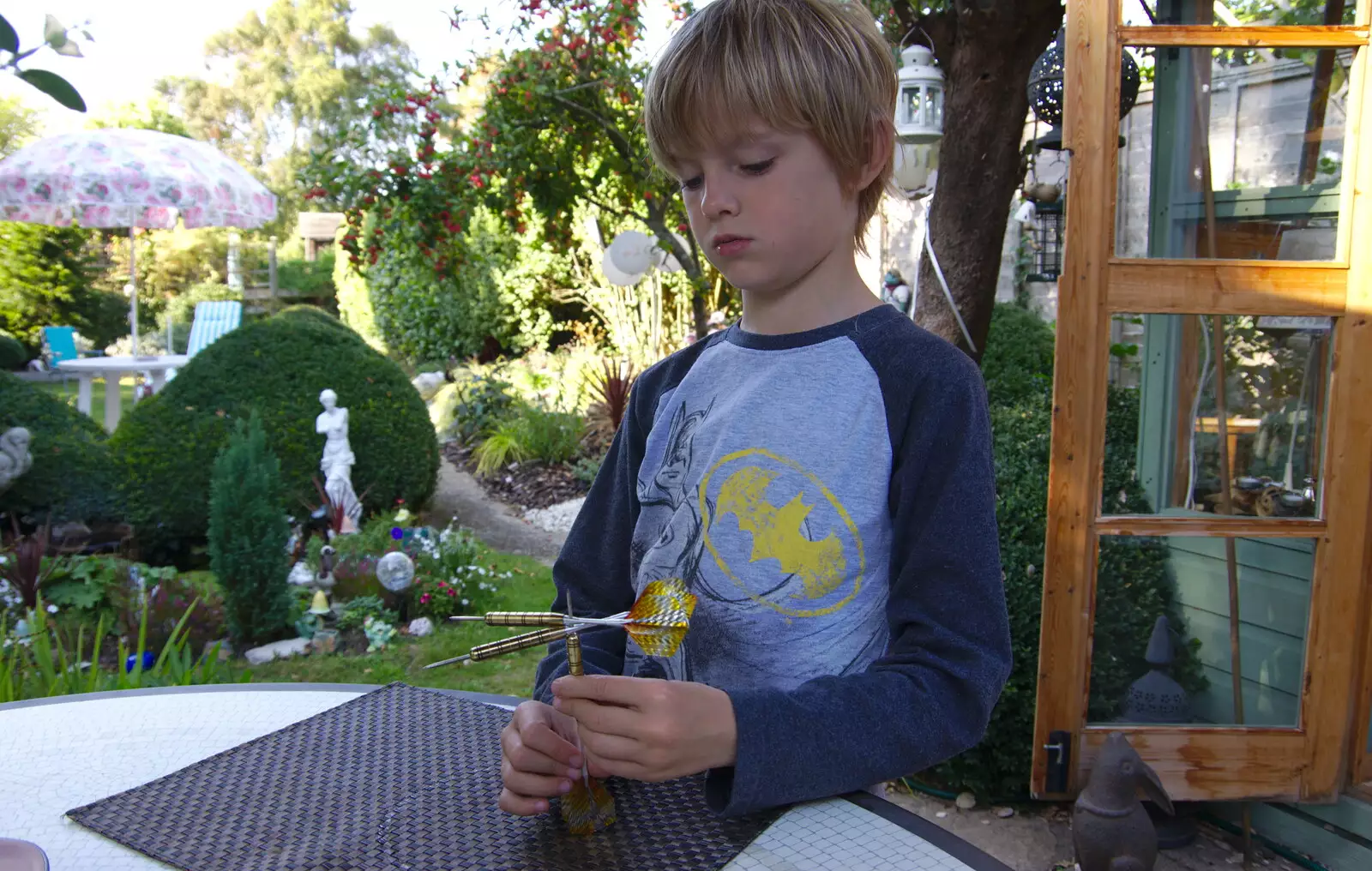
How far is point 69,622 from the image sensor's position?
4.15m

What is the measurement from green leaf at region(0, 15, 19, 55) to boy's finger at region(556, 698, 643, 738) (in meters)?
0.69

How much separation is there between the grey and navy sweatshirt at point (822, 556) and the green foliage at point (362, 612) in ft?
11.8

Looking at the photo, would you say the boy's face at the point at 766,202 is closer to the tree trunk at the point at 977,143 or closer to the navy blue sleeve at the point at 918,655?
the navy blue sleeve at the point at 918,655

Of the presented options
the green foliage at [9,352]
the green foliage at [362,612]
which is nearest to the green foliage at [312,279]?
the green foliage at [9,352]

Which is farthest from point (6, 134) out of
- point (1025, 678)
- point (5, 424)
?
point (1025, 678)

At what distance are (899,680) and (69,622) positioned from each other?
4286 millimetres

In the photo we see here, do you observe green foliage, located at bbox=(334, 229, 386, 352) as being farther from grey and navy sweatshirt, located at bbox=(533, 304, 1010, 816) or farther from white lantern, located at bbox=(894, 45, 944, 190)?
grey and navy sweatshirt, located at bbox=(533, 304, 1010, 816)

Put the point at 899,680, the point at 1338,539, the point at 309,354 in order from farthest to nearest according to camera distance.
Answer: the point at 309,354 < the point at 1338,539 < the point at 899,680

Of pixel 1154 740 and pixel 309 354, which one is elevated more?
pixel 309 354

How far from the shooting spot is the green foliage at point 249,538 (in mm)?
3848

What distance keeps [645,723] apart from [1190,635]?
2603 mm

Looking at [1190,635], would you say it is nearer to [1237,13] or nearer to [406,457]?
[1237,13]

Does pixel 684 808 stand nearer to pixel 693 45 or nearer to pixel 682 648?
pixel 682 648

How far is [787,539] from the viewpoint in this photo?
0.95 m
